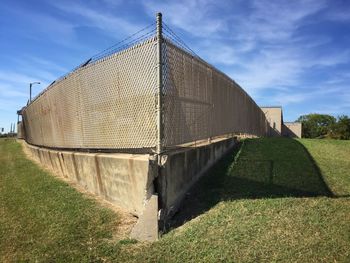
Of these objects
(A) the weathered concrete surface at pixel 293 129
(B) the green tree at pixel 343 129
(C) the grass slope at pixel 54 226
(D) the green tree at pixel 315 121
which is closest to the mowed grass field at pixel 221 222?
(C) the grass slope at pixel 54 226

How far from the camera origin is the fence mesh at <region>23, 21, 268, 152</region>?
7340 mm

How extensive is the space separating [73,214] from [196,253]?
2.86 meters

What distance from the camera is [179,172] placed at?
7668 mm

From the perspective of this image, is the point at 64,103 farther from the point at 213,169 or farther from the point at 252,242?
the point at 252,242

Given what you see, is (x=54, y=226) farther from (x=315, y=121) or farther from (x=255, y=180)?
(x=315, y=121)

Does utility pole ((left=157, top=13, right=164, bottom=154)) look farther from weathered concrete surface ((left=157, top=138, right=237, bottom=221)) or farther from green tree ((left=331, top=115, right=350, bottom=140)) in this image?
green tree ((left=331, top=115, right=350, bottom=140))

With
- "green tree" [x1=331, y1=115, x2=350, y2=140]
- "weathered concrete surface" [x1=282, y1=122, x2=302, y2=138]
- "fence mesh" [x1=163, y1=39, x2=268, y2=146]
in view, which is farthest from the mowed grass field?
"weathered concrete surface" [x1=282, y1=122, x2=302, y2=138]

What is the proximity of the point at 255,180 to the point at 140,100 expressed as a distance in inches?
119

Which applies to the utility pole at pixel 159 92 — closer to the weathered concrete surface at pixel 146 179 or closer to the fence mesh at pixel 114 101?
the fence mesh at pixel 114 101

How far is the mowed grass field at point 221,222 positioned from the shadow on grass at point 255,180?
20 millimetres

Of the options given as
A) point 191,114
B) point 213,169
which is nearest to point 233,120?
point 213,169

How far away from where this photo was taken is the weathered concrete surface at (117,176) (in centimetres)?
687

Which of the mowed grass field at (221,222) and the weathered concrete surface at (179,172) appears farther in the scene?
the weathered concrete surface at (179,172)

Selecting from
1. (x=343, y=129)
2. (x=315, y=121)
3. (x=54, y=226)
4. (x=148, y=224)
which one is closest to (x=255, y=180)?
(x=148, y=224)
